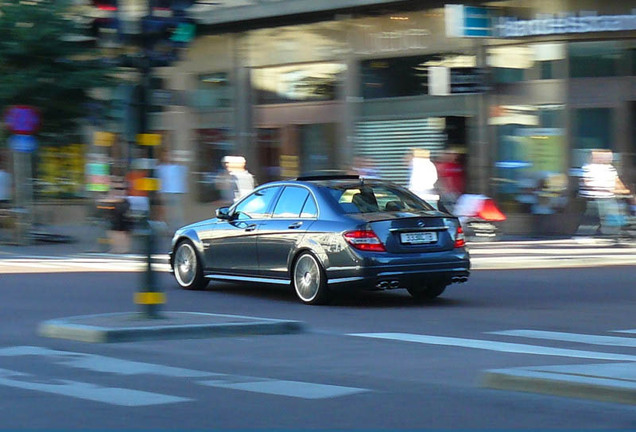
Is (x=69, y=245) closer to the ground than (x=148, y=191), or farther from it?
closer to the ground

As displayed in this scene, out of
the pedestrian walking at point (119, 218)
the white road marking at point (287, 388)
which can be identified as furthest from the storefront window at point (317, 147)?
the white road marking at point (287, 388)

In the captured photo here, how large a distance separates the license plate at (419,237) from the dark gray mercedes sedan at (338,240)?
0.4 inches

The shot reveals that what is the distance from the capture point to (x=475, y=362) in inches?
372

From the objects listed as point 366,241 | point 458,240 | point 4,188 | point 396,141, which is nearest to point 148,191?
point 366,241

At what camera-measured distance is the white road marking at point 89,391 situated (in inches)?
301

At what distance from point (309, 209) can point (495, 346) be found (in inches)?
179

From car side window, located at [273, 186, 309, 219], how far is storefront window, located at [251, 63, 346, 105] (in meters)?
13.6

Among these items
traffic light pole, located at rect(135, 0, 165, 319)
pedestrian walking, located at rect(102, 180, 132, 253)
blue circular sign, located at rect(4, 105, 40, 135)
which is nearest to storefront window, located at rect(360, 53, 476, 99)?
pedestrian walking, located at rect(102, 180, 132, 253)

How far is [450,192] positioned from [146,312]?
45.1 feet

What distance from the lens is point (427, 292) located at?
581 inches

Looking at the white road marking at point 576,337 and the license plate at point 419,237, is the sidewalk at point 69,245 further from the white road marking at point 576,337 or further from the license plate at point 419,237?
the white road marking at point 576,337

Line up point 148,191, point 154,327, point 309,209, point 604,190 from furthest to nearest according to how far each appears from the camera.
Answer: point 604,190 < point 309,209 < point 148,191 < point 154,327

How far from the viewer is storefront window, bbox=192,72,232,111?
103 ft

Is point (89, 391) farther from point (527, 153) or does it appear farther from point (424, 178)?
point (527, 153)
